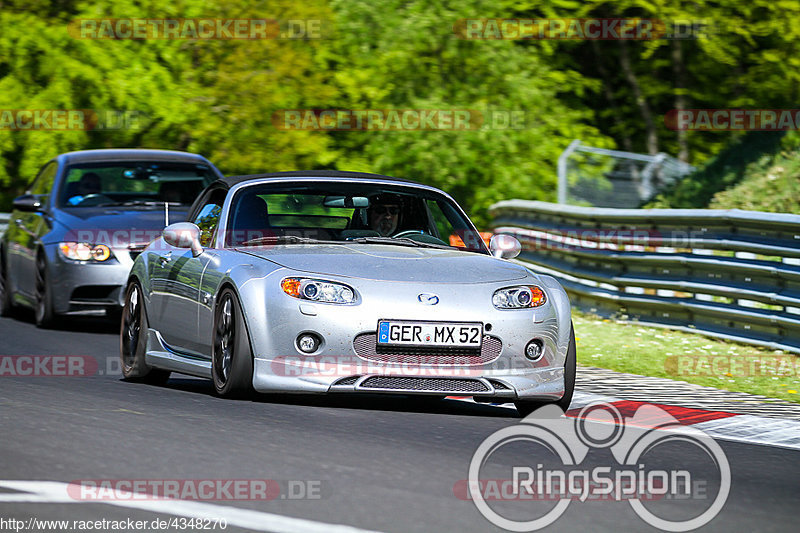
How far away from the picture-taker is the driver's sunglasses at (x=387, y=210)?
32.1 ft

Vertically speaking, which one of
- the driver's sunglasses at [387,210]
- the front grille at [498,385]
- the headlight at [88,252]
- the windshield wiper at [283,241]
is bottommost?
the headlight at [88,252]

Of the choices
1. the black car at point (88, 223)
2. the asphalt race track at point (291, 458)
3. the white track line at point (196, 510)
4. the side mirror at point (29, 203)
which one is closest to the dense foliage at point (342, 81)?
the black car at point (88, 223)

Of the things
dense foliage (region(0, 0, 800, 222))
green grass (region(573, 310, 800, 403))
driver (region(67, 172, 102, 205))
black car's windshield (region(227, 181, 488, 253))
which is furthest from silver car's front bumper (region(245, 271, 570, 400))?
dense foliage (region(0, 0, 800, 222))

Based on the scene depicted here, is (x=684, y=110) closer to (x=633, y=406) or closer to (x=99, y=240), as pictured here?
(x=99, y=240)

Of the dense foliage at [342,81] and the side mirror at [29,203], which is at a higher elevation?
the side mirror at [29,203]

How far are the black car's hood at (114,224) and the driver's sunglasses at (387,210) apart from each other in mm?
4241

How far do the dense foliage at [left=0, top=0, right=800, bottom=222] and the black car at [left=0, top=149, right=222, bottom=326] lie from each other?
9.12 metres

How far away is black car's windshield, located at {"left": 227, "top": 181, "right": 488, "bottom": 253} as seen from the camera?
370 inches

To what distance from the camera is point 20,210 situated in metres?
14.6

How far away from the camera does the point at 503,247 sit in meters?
9.68

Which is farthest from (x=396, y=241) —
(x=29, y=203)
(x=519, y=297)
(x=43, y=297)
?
(x=29, y=203)

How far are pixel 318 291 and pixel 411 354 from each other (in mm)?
621

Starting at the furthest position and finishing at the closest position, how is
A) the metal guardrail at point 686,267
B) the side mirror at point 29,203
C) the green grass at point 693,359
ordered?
the side mirror at point 29,203 → the metal guardrail at point 686,267 → the green grass at point 693,359

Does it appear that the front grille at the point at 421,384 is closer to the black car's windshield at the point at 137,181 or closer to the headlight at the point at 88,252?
the headlight at the point at 88,252
